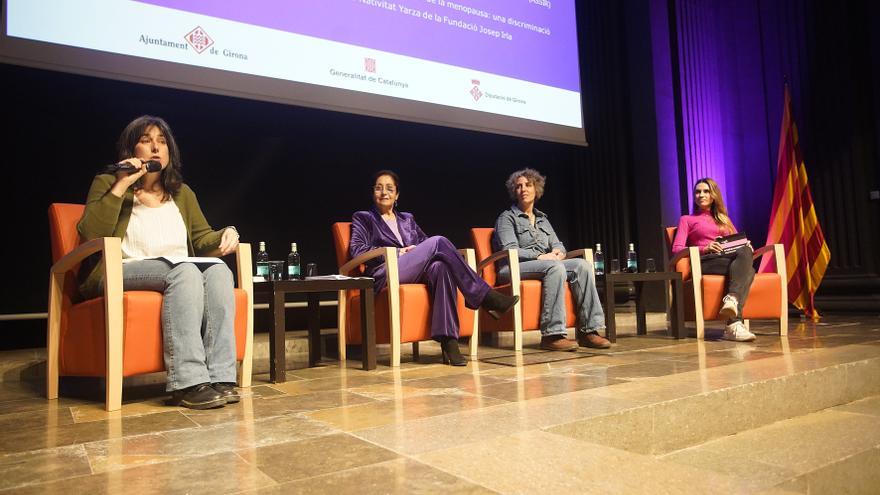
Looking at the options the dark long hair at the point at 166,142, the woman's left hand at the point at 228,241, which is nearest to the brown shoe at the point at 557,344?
the woman's left hand at the point at 228,241

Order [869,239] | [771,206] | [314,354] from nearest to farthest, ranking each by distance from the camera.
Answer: [314,354]
[869,239]
[771,206]

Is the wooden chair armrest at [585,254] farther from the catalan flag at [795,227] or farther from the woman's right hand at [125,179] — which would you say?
the woman's right hand at [125,179]

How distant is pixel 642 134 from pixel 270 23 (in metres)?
3.15

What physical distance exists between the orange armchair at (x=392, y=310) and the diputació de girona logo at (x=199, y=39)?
1.12 m

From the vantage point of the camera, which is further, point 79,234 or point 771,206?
point 771,206

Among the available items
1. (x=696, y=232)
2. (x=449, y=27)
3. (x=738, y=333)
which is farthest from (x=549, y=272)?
(x=449, y=27)

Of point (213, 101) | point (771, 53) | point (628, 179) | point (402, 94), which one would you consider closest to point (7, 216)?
point (213, 101)

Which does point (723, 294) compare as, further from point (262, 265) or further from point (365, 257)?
point (262, 265)

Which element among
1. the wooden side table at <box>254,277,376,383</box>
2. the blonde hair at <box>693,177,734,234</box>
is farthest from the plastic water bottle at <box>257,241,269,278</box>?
the blonde hair at <box>693,177,734,234</box>

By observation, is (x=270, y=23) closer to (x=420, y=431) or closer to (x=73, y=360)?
(x=73, y=360)

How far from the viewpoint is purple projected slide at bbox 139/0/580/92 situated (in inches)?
130

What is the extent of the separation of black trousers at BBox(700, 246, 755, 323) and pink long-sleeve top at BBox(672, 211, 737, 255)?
16cm

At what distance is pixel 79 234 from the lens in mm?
2141

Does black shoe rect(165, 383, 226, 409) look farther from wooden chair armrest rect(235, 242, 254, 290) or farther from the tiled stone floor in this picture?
wooden chair armrest rect(235, 242, 254, 290)
